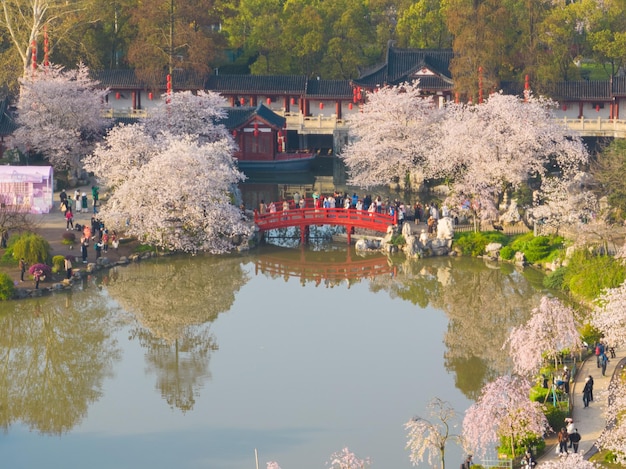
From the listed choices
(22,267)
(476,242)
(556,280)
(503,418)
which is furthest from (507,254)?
(503,418)

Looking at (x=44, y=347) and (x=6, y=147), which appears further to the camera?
(x=6, y=147)

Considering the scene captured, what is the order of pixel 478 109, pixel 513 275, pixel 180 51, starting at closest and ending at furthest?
1. pixel 513 275
2. pixel 478 109
3. pixel 180 51

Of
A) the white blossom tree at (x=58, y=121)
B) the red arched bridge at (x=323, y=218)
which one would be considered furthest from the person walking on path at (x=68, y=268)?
the white blossom tree at (x=58, y=121)

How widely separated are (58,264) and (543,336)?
24.8 m

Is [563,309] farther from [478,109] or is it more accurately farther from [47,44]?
[47,44]

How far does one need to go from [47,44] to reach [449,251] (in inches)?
1353

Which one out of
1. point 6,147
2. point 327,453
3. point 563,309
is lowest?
point 327,453

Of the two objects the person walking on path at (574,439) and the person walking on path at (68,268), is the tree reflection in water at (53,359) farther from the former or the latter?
the person walking on path at (574,439)

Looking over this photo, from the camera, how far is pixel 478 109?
3135 inches

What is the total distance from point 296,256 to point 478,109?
14676mm

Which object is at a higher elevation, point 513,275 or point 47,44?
point 47,44

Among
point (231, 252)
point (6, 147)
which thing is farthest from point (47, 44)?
point (231, 252)

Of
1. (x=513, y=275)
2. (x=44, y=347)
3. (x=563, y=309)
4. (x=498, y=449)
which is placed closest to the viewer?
(x=498, y=449)

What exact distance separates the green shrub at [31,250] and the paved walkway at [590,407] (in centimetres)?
2554
